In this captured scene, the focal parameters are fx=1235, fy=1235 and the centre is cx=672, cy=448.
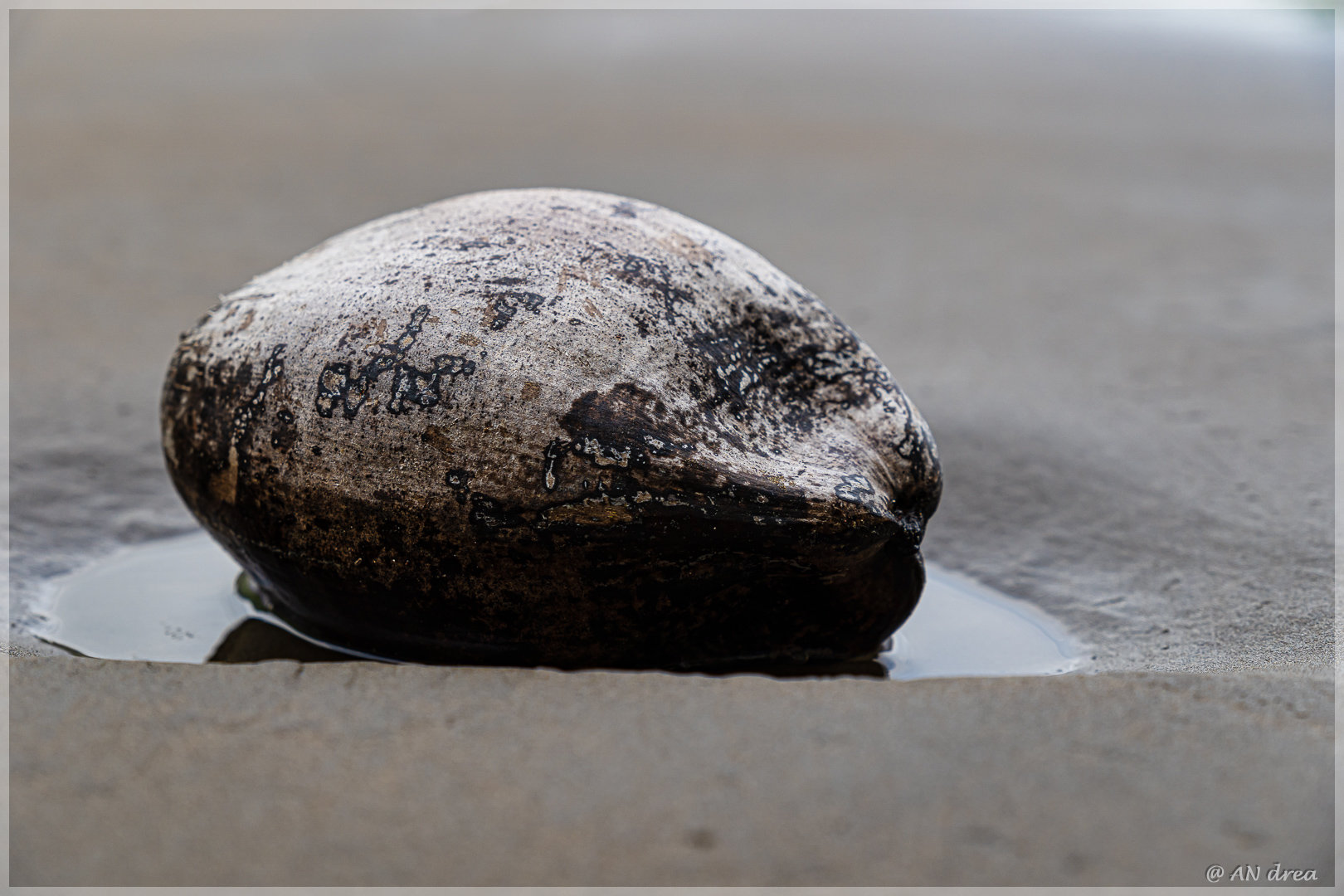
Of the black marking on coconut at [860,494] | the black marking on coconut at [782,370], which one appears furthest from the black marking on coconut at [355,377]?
the black marking on coconut at [860,494]

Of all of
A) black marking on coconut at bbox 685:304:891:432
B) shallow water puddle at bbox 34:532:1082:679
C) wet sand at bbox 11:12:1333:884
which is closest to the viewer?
wet sand at bbox 11:12:1333:884

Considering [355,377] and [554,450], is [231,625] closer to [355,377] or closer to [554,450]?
[355,377]

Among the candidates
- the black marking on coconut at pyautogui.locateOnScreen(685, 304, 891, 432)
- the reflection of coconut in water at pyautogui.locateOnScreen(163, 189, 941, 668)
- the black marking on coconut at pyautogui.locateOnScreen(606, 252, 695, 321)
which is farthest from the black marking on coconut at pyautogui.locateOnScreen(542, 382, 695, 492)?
the black marking on coconut at pyautogui.locateOnScreen(606, 252, 695, 321)

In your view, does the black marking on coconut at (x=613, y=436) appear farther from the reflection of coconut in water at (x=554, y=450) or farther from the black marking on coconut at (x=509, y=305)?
the black marking on coconut at (x=509, y=305)

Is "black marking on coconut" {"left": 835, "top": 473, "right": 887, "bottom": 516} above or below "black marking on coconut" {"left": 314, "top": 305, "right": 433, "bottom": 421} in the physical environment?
below

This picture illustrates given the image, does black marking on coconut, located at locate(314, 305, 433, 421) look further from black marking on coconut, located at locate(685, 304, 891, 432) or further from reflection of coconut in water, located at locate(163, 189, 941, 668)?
black marking on coconut, located at locate(685, 304, 891, 432)

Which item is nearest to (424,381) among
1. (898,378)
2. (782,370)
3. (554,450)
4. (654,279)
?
(554,450)

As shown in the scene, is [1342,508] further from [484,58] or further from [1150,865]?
[484,58]
